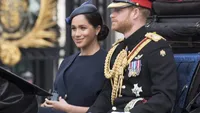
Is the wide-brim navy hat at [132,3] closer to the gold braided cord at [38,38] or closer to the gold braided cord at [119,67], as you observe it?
the gold braided cord at [119,67]

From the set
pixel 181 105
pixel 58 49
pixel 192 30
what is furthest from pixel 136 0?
pixel 58 49

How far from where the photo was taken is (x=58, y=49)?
23.5 feet

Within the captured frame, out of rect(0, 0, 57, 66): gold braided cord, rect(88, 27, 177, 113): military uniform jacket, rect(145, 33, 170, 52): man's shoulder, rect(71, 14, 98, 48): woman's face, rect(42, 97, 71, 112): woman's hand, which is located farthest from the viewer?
rect(0, 0, 57, 66): gold braided cord

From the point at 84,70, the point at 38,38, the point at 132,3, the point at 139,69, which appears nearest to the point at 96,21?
the point at 84,70

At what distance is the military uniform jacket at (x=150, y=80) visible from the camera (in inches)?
109

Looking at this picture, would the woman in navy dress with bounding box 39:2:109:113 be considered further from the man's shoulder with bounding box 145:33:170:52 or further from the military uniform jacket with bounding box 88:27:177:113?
the man's shoulder with bounding box 145:33:170:52

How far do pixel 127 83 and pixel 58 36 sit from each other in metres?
4.36

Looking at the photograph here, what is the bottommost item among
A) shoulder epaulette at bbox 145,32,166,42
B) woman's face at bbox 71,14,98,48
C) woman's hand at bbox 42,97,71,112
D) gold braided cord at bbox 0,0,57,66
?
gold braided cord at bbox 0,0,57,66

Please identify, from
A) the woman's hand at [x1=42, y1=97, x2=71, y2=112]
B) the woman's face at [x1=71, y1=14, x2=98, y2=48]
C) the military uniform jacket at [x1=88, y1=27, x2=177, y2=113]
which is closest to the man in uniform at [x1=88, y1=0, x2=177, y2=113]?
the military uniform jacket at [x1=88, y1=27, x2=177, y2=113]

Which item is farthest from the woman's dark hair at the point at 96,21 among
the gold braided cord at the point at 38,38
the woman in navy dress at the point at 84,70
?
the gold braided cord at the point at 38,38

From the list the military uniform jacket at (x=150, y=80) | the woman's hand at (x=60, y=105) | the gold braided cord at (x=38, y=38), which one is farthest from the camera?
the gold braided cord at (x=38, y=38)

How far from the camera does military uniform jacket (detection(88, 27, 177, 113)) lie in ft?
9.05

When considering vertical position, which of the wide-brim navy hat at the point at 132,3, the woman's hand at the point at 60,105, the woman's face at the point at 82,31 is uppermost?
the wide-brim navy hat at the point at 132,3

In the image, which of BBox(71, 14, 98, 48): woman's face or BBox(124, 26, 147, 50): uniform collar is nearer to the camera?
BBox(124, 26, 147, 50): uniform collar
